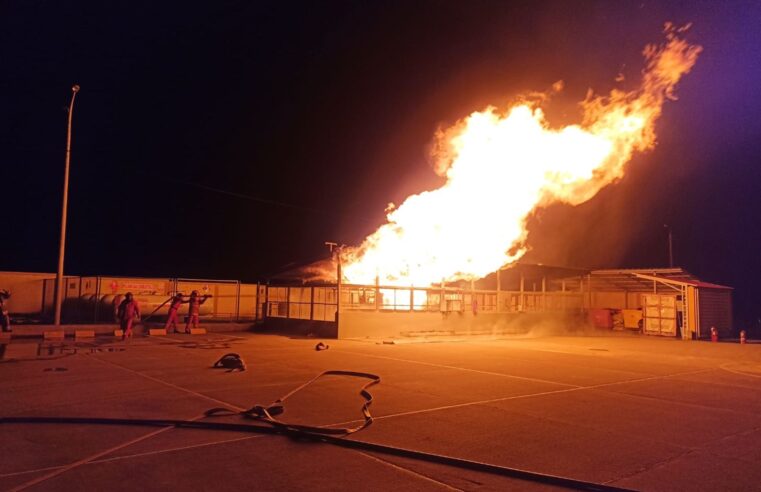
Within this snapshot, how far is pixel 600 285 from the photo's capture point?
3653cm

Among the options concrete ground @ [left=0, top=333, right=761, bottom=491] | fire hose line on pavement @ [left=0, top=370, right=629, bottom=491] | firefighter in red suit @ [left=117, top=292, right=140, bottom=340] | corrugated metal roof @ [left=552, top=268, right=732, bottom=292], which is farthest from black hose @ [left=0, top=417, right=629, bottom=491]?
corrugated metal roof @ [left=552, top=268, right=732, bottom=292]

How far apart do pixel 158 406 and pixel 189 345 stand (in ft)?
37.5

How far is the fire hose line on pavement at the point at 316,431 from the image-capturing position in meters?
5.89

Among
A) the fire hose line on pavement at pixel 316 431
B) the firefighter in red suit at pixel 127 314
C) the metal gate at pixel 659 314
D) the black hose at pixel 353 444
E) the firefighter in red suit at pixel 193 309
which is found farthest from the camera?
the metal gate at pixel 659 314

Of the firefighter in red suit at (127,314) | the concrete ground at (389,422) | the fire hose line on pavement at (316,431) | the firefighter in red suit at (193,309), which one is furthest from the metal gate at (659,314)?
the firefighter in red suit at (127,314)

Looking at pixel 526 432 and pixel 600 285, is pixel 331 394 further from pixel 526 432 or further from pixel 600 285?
pixel 600 285

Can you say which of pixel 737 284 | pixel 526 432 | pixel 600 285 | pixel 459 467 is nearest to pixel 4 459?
pixel 459 467

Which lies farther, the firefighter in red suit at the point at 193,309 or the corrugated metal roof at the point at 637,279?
the corrugated metal roof at the point at 637,279

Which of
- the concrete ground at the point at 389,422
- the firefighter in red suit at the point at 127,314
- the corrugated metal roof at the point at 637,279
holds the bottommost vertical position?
the concrete ground at the point at 389,422

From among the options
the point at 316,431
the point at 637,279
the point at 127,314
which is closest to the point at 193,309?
the point at 127,314

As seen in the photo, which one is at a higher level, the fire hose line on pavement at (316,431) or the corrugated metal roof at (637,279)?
the corrugated metal roof at (637,279)

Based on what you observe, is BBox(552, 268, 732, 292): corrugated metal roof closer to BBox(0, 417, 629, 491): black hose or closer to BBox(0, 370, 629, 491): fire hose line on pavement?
BBox(0, 370, 629, 491): fire hose line on pavement

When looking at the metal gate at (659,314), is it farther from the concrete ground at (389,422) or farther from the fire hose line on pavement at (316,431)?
the fire hose line on pavement at (316,431)

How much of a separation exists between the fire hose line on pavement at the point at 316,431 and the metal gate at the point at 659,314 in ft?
94.1
